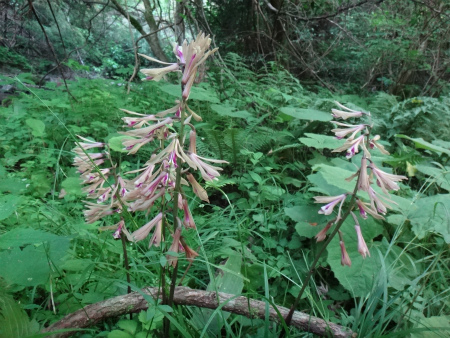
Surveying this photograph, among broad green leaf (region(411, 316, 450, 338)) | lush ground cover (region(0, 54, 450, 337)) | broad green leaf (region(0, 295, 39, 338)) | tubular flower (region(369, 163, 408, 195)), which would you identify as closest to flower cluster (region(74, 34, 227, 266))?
lush ground cover (region(0, 54, 450, 337))

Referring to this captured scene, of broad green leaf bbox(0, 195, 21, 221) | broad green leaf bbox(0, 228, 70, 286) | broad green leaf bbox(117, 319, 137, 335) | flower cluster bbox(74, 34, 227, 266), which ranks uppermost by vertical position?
flower cluster bbox(74, 34, 227, 266)

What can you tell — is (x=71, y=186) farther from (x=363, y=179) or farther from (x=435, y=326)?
(x=435, y=326)

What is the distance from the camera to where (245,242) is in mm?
1880

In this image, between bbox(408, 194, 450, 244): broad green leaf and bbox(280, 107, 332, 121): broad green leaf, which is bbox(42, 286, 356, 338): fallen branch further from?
bbox(280, 107, 332, 121): broad green leaf

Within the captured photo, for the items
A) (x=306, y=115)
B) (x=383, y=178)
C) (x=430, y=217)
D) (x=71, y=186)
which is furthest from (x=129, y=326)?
(x=306, y=115)

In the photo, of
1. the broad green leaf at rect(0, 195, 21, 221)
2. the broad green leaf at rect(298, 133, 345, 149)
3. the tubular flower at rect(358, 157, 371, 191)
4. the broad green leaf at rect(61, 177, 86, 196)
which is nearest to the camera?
the broad green leaf at rect(0, 195, 21, 221)

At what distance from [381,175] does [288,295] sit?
910 millimetres

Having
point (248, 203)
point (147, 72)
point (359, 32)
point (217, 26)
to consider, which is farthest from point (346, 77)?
point (147, 72)

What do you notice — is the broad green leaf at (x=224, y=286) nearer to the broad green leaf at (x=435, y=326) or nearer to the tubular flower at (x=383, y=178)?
the tubular flower at (x=383, y=178)

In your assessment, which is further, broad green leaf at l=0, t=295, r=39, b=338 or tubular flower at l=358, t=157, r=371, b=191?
tubular flower at l=358, t=157, r=371, b=191

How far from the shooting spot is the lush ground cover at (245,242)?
115 centimetres

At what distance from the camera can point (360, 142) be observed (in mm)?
1140

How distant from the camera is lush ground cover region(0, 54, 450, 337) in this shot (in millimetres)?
1151

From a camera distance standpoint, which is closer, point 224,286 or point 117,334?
point 117,334
